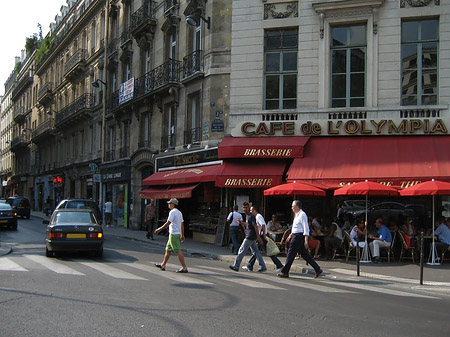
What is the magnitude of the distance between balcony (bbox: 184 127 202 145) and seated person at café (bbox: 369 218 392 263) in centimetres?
904

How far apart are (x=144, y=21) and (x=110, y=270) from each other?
17.6m

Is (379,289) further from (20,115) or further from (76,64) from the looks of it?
(20,115)

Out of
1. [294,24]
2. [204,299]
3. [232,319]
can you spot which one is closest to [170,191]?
[294,24]

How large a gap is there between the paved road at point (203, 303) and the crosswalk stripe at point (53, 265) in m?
0.02

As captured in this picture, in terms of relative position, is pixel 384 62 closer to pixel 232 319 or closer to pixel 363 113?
pixel 363 113

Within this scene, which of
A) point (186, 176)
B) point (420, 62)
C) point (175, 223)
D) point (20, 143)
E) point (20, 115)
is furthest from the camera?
point (20, 115)

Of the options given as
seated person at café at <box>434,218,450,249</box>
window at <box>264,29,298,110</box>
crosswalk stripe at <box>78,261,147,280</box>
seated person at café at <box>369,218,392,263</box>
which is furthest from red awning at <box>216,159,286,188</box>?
crosswalk stripe at <box>78,261,147,280</box>

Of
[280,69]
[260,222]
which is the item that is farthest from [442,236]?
[280,69]

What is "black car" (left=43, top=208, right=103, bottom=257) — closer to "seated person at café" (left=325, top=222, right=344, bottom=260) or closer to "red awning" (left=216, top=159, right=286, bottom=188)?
"red awning" (left=216, top=159, right=286, bottom=188)

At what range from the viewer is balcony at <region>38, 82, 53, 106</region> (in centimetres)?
4971

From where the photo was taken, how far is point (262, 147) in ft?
55.6

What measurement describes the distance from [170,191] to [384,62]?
9518 millimetres

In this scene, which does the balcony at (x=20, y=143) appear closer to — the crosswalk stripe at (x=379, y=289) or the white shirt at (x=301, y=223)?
the white shirt at (x=301, y=223)

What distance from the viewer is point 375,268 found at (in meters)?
13.0
